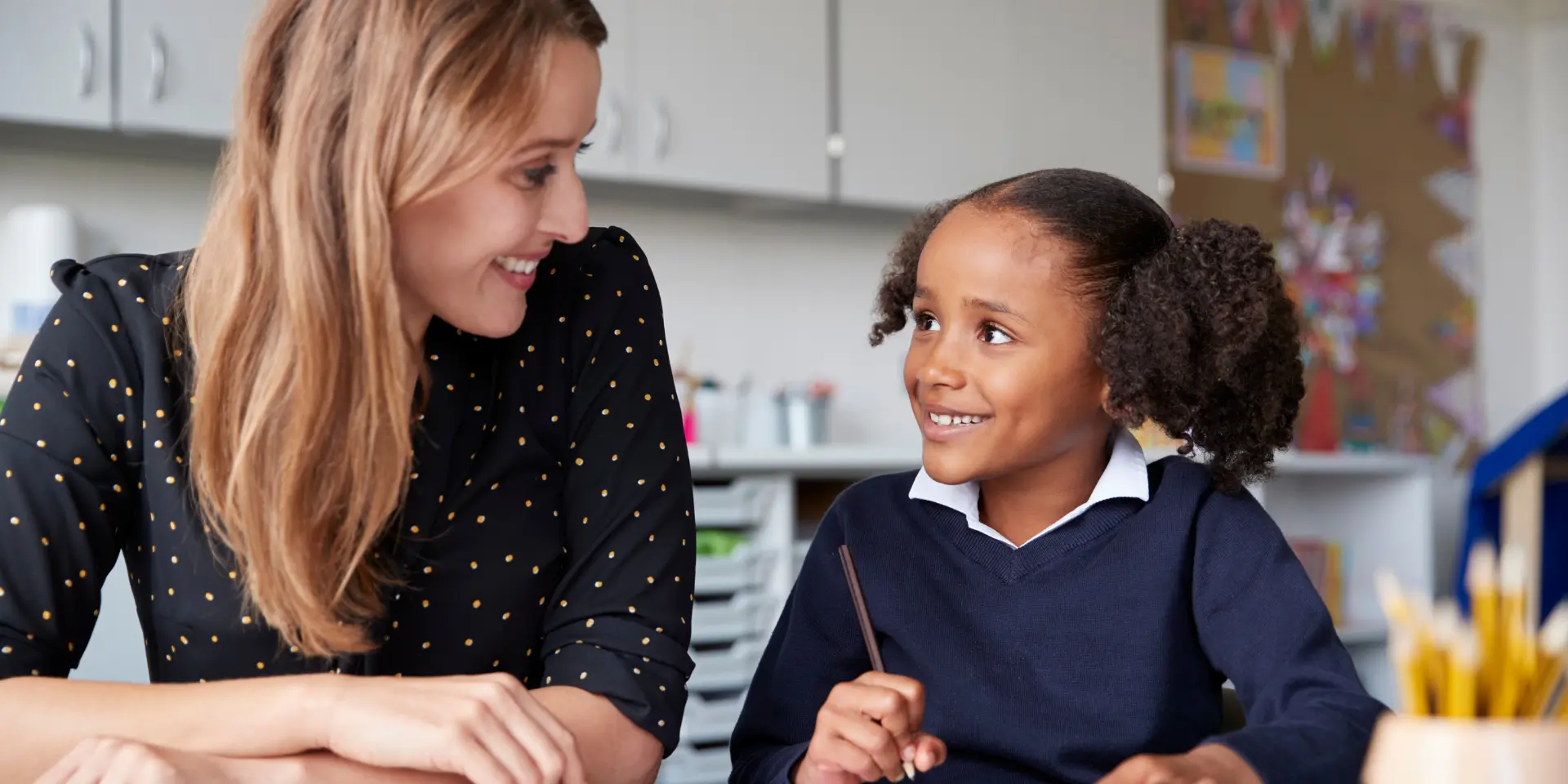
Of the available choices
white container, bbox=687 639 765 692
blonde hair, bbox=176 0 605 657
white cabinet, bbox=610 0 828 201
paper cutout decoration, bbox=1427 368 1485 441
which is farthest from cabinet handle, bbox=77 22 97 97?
paper cutout decoration, bbox=1427 368 1485 441

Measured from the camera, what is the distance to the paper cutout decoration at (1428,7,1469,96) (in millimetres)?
4520

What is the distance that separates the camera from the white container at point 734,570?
259 centimetres

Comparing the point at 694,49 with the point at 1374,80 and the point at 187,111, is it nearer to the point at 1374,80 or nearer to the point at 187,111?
the point at 187,111

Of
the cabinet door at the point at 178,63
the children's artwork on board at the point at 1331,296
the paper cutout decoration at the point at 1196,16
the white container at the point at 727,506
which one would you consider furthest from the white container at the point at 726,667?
the paper cutout decoration at the point at 1196,16

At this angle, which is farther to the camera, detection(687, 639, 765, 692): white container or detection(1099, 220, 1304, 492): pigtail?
detection(687, 639, 765, 692): white container

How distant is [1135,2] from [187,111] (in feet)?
7.31

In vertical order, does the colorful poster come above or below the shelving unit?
above

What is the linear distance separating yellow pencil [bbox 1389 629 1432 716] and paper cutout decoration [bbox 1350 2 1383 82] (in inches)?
168

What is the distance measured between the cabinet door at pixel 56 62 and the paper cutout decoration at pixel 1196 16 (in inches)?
110

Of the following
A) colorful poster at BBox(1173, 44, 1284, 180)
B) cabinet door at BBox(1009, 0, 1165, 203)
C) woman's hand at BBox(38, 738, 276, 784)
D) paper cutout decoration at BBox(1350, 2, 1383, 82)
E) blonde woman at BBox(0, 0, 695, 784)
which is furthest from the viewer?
paper cutout decoration at BBox(1350, 2, 1383, 82)

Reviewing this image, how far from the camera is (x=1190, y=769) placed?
782 millimetres

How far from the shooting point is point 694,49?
2.91 metres

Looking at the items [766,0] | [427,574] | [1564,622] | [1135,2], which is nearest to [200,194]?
[766,0]

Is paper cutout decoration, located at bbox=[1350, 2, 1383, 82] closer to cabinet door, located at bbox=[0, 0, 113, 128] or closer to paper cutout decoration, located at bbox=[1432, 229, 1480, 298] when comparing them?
paper cutout decoration, located at bbox=[1432, 229, 1480, 298]
